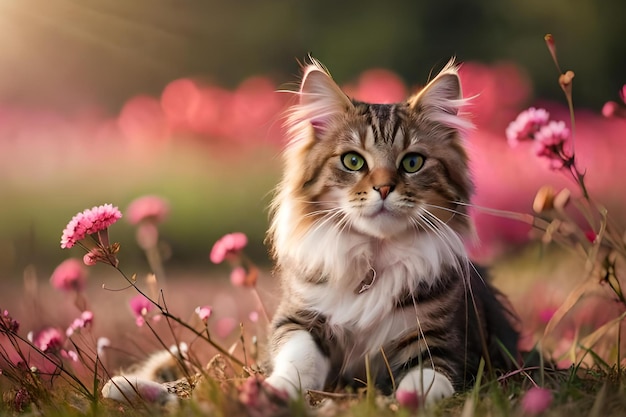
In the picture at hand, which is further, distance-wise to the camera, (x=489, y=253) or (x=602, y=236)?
(x=489, y=253)

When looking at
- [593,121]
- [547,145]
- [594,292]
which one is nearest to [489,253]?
[593,121]

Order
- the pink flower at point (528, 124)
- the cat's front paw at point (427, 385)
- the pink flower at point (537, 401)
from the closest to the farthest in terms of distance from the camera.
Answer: the pink flower at point (537, 401) < the cat's front paw at point (427, 385) < the pink flower at point (528, 124)

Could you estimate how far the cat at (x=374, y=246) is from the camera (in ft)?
5.84

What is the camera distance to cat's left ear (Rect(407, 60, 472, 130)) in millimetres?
1975

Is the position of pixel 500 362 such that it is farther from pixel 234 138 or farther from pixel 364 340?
pixel 234 138

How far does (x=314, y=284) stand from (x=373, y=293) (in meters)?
0.16

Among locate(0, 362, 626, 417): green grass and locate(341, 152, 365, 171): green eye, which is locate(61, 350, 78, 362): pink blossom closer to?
locate(0, 362, 626, 417): green grass

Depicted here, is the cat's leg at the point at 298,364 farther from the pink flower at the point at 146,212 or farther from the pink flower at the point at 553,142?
the pink flower at the point at 146,212

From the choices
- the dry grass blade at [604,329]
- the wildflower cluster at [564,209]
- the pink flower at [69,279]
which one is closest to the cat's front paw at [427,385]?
the wildflower cluster at [564,209]

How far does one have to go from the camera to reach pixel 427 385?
1.67 m

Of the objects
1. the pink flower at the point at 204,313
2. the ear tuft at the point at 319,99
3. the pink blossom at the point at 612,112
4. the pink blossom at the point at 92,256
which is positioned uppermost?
the ear tuft at the point at 319,99

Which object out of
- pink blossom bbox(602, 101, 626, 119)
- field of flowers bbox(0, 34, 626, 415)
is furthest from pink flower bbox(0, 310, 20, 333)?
pink blossom bbox(602, 101, 626, 119)

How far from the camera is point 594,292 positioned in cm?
186

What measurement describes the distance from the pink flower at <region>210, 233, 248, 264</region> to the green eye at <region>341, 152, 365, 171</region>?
0.45 meters
